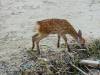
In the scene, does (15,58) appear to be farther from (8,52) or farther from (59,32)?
(59,32)

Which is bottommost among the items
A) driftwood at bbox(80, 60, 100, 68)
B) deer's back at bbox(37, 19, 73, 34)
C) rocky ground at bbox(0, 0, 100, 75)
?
driftwood at bbox(80, 60, 100, 68)

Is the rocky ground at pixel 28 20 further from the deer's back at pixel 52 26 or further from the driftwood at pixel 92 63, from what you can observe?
the driftwood at pixel 92 63

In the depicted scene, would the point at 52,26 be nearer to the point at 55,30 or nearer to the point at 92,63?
the point at 55,30

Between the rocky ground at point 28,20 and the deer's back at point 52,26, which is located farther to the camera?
the rocky ground at point 28,20

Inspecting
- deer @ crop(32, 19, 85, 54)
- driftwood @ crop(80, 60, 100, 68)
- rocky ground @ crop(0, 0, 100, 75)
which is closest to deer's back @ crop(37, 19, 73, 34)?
deer @ crop(32, 19, 85, 54)

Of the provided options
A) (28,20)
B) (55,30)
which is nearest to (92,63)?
(55,30)

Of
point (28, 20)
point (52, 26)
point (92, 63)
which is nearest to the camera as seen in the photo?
point (92, 63)

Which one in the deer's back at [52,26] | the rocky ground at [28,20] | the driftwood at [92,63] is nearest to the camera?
the driftwood at [92,63]

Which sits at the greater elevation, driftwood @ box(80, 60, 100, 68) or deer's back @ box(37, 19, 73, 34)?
deer's back @ box(37, 19, 73, 34)

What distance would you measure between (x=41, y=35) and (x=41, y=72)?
1101mm

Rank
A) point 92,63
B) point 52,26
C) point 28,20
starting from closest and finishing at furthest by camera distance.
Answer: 1. point 92,63
2. point 52,26
3. point 28,20

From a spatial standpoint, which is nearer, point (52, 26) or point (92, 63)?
point (92, 63)

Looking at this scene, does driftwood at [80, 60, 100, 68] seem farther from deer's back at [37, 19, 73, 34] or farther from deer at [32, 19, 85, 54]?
deer's back at [37, 19, 73, 34]

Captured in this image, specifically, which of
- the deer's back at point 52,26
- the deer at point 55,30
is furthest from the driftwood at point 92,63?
the deer's back at point 52,26
